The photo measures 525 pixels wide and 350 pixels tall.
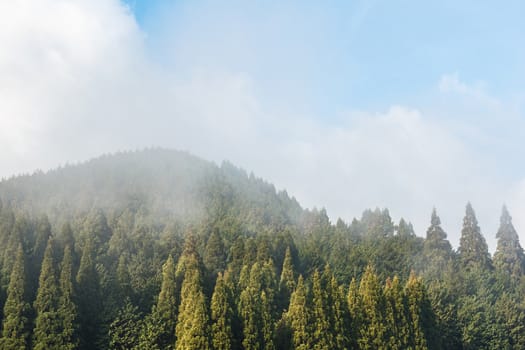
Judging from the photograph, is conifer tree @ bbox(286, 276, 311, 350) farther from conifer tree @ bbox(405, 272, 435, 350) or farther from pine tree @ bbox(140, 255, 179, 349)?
conifer tree @ bbox(405, 272, 435, 350)

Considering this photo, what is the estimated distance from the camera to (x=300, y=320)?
54156 mm

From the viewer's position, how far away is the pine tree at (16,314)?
178ft

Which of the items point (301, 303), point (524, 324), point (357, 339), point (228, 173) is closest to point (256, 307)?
point (301, 303)

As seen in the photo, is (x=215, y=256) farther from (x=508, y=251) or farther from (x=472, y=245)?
(x=508, y=251)

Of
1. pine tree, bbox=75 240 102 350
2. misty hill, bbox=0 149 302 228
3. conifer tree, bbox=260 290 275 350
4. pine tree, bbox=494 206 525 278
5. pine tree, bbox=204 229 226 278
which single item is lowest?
conifer tree, bbox=260 290 275 350

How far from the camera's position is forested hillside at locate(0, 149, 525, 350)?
54406 millimetres

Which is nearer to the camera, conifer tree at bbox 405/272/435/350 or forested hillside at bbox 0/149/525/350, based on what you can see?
forested hillside at bbox 0/149/525/350

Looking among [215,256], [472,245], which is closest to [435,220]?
[472,245]

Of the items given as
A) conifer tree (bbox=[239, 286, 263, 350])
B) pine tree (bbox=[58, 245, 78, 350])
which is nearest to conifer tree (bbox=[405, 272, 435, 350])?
conifer tree (bbox=[239, 286, 263, 350])

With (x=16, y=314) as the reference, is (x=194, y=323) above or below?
below

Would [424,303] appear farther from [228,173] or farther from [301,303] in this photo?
[228,173]

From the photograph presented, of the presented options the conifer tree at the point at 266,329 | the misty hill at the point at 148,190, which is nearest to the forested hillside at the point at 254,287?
the conifer tree at the point at 266,329

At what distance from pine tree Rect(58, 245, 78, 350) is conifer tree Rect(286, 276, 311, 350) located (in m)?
17.5

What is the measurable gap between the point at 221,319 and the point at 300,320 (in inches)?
258
